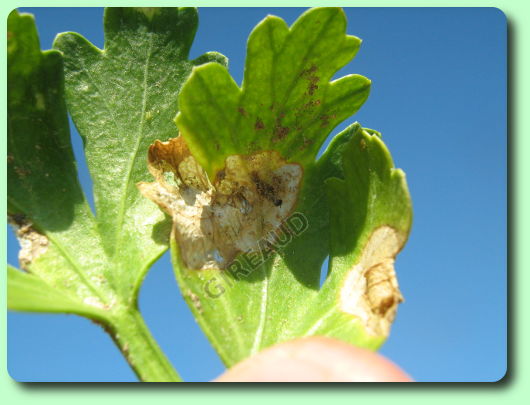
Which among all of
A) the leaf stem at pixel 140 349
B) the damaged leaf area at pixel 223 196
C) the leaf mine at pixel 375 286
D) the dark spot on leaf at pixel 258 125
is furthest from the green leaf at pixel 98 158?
the leaf mine at pixel 375 286

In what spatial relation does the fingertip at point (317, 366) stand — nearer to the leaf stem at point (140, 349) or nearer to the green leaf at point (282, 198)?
the green leaf at point (282, 198)

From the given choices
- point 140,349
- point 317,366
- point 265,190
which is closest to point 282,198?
point 265,190

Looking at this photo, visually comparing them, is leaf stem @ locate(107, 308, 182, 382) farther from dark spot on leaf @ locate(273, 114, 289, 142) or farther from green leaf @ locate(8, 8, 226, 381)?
dark spot on leaf @ locate(273, 114, 289, 142)

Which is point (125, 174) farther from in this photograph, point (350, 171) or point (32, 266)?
point (350, 171)

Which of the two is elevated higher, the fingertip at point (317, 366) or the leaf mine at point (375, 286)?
the leaf mine at point (375, 286)

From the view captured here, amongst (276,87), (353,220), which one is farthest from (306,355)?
(276,87)

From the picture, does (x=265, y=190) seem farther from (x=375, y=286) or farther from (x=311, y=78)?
(x=375, y=286)

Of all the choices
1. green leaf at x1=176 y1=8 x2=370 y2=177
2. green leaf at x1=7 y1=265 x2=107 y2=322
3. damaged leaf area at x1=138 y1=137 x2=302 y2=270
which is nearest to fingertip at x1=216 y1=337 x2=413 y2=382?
damaged leaf area at x1=138 y1=137 x2=302 y2=270

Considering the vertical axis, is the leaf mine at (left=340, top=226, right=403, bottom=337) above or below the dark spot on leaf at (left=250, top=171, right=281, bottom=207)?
below
